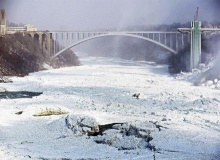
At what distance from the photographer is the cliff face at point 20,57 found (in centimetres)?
6456

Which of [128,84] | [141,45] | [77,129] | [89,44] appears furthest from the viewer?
[89,44]

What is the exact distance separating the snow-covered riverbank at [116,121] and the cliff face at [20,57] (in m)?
25.7

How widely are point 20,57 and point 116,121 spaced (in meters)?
49.8

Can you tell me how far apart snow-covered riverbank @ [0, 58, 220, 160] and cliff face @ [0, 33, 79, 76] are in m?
25.7

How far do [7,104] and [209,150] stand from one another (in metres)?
17.9

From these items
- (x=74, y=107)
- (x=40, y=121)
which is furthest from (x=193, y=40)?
(x=40, y=121)

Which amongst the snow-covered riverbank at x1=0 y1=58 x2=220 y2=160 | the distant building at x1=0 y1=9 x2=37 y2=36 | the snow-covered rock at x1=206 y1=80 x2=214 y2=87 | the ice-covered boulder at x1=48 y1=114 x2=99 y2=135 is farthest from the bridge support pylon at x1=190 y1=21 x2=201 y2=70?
the distant building at x1=0 y1=9 x2=37 y2=36

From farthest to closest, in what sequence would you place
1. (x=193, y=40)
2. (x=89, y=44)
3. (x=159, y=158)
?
1. (x=89, y=44)
2. (x=193, y=40)
3. (x=159, y=158)

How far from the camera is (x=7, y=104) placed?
106ft

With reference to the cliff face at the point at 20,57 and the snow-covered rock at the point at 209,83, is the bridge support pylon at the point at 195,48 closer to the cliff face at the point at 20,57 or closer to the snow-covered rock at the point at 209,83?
the snow-covered rock at the point at 209,83

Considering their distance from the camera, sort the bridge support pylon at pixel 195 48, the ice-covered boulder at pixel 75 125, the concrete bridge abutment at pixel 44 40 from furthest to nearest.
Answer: the concrete bridge abutment at pixel 44 40
the bridge support pylon at pixel 195 48
the ice-covered boulder at pixel 75 125

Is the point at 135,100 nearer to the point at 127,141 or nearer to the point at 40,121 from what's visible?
the point at 40,121

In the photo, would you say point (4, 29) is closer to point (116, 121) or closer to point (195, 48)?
point (195, 48)

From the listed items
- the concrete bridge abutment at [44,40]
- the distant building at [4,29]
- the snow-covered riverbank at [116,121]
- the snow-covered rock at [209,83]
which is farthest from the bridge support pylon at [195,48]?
the distant building at [4,29]
